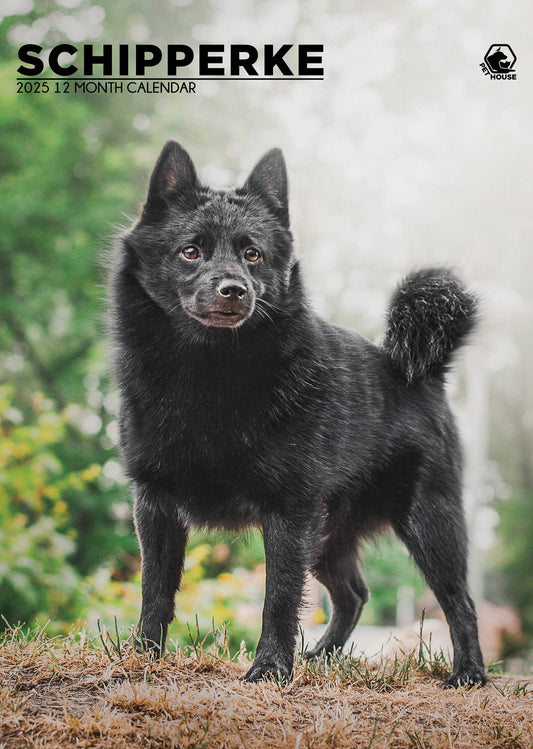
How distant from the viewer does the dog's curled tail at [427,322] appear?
3791mm

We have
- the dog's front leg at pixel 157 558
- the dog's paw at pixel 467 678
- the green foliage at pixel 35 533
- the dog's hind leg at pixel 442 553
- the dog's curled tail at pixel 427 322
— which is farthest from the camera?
the green foliage at pixel 35 533

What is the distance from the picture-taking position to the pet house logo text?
5855mm

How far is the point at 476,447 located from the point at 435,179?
4.26 meters

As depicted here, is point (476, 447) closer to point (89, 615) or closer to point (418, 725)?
point (89, 615)

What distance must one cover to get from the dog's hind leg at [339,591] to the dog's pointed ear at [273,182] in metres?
1.70

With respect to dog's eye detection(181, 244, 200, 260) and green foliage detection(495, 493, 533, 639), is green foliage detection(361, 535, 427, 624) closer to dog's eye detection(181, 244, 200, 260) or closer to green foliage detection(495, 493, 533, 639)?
green foliage detection(495, 493, 533, 639)

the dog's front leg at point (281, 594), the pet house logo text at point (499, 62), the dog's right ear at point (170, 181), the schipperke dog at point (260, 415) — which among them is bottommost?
the dog's front leg at point (281, 594)

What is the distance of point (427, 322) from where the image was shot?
3871mm

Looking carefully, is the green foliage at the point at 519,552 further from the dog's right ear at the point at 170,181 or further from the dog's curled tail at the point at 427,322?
the dog's right ear at the point at 170,181

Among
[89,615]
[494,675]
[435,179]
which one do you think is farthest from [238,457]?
[435,179]

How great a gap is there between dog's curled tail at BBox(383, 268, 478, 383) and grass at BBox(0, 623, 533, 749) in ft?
4.79

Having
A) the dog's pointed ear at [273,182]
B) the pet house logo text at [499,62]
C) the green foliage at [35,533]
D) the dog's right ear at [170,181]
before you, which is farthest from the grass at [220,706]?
the pet house logo text at [499,62]

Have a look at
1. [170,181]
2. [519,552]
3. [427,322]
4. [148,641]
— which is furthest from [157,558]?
[519,552]

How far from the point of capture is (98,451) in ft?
33.5
